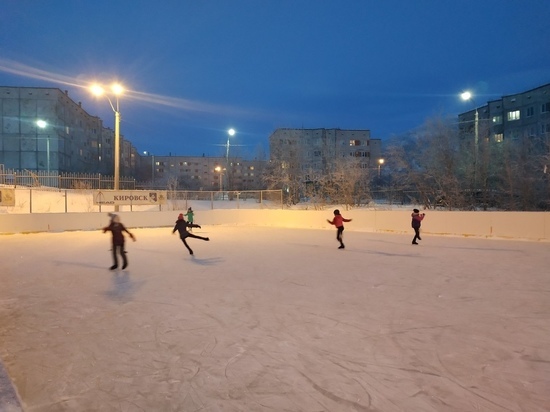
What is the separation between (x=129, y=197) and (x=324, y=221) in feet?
40.5

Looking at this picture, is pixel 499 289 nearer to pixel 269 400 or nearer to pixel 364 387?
pixel 364 387

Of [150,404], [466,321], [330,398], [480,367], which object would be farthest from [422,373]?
[150,404]

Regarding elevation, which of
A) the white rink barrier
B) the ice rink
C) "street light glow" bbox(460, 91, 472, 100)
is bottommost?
the ice rink

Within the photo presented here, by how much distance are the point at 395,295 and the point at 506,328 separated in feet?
6.96

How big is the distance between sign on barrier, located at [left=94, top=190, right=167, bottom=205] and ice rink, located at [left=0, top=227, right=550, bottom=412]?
12.6 m

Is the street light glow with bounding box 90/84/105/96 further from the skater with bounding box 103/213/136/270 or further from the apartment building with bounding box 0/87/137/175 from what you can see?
the apartment building with bounding box 0/87/137/175

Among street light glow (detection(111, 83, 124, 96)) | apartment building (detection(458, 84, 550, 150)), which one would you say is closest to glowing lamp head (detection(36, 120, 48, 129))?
street light glow (detection(111, 83, 124, 96))

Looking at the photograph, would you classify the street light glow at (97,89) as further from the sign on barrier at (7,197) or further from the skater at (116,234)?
the skater at (116,234)

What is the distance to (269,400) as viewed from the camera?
3.36m

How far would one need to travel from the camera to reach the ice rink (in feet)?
11.4

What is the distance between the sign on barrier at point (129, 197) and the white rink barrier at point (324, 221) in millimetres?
958

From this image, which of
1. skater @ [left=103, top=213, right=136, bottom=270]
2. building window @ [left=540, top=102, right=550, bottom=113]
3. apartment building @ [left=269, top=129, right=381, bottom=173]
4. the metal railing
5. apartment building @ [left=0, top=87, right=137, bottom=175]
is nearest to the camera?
skater @ [left=103, top=213, right=136, bottom=270]

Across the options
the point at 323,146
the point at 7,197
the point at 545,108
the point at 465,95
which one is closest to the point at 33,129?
the point at 7,197

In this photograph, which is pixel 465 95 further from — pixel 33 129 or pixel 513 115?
pixel 33 129
